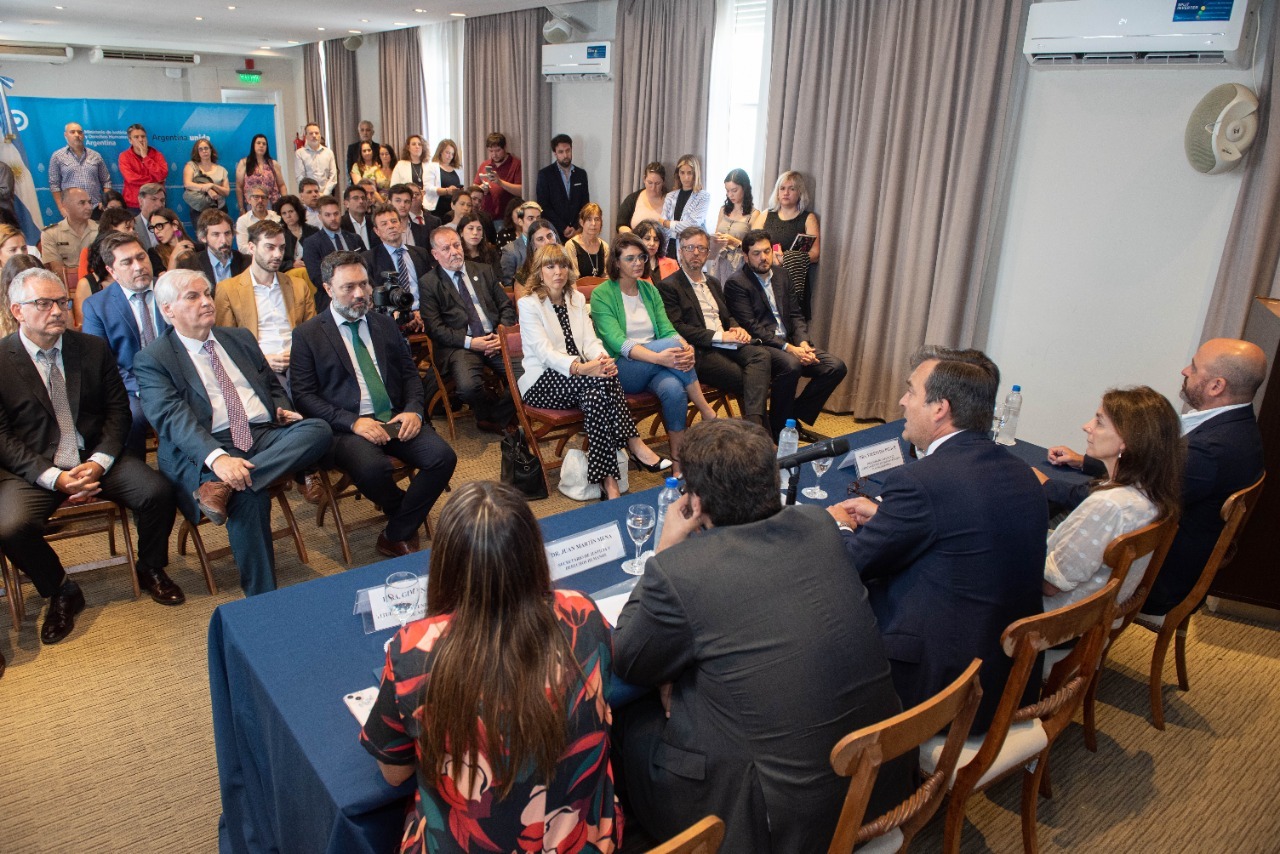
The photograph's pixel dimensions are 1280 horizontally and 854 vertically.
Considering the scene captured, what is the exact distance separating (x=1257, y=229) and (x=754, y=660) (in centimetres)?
385

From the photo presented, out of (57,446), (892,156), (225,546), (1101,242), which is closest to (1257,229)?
(1101,242)

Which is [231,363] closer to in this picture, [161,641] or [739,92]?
[161,641]

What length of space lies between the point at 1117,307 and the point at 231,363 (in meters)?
4.40

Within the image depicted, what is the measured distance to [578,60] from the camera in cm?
733

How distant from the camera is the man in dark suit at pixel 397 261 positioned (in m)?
4.92

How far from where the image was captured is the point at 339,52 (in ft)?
35.5

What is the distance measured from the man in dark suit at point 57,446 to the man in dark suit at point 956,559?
2589mm

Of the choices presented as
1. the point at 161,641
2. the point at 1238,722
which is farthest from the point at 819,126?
the point at 161,641

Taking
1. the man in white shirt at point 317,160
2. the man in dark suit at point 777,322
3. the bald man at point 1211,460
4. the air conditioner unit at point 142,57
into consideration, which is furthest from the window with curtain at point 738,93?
the air conditioner unit at point 142,57

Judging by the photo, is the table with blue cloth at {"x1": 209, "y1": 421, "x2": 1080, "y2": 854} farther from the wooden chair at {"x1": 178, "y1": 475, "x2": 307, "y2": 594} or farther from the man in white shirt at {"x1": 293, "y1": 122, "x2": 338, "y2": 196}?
the man in white shirt at {"x1": 293, "y1": 122, "x2": 338, "y2": 196}

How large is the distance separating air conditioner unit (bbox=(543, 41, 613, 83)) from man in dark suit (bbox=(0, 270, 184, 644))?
17.2 feet

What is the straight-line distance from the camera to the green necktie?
3443mm

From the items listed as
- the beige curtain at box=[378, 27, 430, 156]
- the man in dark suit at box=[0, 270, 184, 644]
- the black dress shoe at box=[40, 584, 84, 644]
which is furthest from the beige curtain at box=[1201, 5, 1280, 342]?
the beige curtain at box=[378, 27, 430, 156]

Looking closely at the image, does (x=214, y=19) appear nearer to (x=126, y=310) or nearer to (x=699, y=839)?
(x=126, y=310)
